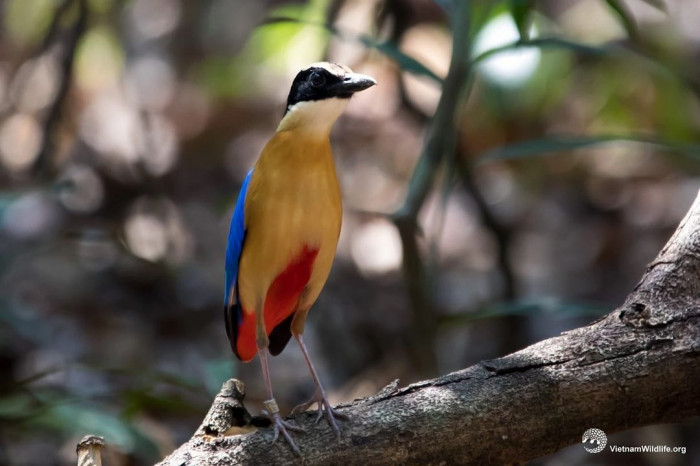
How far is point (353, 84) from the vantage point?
2559mm

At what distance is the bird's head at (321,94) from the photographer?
2.55 m

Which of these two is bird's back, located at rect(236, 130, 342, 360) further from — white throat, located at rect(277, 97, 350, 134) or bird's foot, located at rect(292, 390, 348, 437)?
bird's foot, located at rect(292, 390, 348, 437)

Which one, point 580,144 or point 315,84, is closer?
point 315,84

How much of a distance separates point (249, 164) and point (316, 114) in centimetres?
494

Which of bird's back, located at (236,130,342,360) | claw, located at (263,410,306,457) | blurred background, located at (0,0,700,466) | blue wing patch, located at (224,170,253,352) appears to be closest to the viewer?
claw, located at (263,410,306,457)

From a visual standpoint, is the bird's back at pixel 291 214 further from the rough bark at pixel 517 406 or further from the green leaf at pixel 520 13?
the green leaf at pixel 520 13

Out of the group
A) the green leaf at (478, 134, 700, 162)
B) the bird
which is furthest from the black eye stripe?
the green leaf at (478, 134, 700, 162)

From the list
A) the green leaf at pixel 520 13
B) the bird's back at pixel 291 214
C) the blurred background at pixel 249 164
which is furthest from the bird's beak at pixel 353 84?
the blurred background at pixel 249 164

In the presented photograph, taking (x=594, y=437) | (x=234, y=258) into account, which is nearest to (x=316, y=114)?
(x=234, y=258)

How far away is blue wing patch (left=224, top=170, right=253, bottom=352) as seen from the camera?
2.68 m

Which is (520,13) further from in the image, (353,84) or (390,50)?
(353,84)

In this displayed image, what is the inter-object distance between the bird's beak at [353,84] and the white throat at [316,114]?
0.03 metres

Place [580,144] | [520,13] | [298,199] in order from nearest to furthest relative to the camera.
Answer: [298,199] → [520,13] → [580,144]

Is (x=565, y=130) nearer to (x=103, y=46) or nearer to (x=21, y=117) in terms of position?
(x=103, y=46)
